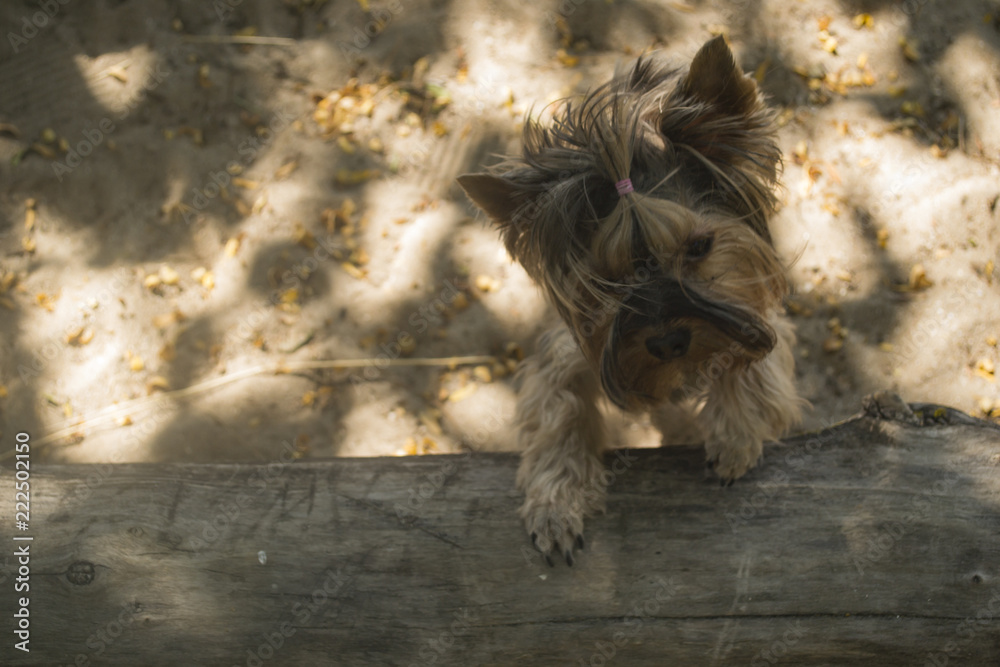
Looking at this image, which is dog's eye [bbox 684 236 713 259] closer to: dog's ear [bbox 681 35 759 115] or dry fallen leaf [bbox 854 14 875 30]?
dog's ear [bbox 681 35 759 115]

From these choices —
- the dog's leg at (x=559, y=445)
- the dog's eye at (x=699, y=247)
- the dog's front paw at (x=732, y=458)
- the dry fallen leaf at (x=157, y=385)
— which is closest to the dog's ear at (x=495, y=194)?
the dog's eye at (x=699, y=247)

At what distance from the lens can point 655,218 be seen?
8.51 feet

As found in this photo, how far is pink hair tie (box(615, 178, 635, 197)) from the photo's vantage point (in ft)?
8.70

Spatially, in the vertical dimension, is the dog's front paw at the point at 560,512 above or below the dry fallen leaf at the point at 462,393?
above

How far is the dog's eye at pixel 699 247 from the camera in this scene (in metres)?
2.73

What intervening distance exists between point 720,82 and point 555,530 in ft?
6.49

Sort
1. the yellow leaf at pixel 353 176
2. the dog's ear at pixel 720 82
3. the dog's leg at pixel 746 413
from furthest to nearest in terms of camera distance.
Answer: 1. the yellow leaf at pixel 353 176
2. the dog's leg at pixel 746 413
3. the dog's ear at pixel 720 82

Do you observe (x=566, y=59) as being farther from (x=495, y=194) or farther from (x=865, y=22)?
(x=495, y=194)

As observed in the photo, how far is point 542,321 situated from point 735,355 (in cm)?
221

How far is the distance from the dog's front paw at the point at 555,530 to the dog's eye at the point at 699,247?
1.22 meters

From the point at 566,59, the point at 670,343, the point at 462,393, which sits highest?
the point at 670,343

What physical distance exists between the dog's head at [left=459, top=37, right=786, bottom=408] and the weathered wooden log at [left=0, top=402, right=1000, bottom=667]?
0.67 m

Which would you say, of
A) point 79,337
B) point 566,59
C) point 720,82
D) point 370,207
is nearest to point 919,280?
point 720,82

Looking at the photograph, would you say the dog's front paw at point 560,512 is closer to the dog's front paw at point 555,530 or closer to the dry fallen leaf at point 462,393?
the dog's front paw at point 555,530
